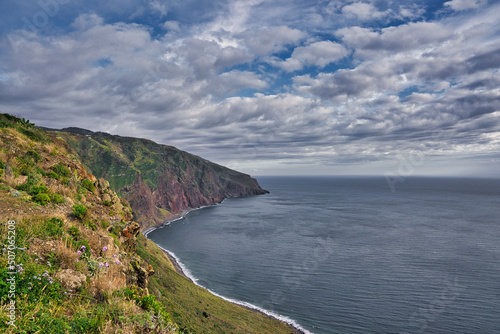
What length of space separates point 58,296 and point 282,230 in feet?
344

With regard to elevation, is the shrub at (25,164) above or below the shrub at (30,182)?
above

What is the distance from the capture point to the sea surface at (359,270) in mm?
44969

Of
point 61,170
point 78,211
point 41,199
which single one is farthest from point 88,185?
point 78,211

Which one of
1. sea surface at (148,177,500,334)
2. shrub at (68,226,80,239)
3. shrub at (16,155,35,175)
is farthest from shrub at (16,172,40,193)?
sea surface at (148,177,500,334)

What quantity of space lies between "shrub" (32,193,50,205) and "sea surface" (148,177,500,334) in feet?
149

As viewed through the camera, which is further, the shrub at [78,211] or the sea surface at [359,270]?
the sea surface at [359,270]

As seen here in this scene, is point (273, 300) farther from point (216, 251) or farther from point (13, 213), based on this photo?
point (13, 213)

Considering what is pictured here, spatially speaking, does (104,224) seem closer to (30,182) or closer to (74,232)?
(74,232)

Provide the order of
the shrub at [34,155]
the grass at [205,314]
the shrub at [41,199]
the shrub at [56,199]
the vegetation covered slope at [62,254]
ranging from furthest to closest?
the grass at [205,314], the shrub at [34,155], the shrub at [56,199], the shrub at [41,199], the vegetation covered slope at [62,254]

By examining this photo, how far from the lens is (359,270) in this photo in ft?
208

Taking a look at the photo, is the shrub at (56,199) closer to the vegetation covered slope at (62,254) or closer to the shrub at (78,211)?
the vegetation covered slope at (62,254)

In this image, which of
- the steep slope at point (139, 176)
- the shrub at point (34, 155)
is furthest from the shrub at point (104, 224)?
the steep slope at point (139, 176)

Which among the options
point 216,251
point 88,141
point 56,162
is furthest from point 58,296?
point 88,141

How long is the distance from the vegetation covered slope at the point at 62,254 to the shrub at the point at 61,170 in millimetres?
52
